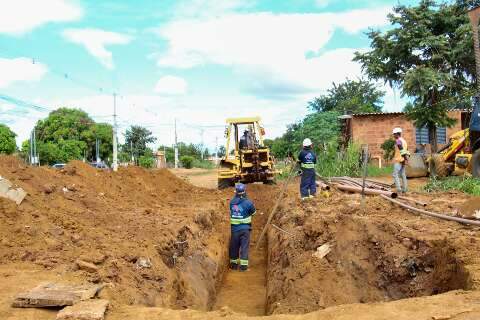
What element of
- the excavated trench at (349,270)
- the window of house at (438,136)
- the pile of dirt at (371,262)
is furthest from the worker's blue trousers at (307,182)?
the window of house at (438,136)

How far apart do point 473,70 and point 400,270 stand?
16.4 metres

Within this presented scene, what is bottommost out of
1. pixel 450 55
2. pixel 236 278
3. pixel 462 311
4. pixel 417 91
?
pixel 236 278

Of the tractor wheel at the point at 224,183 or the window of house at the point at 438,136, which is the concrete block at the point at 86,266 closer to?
the tractor wheel at the point at 224,183

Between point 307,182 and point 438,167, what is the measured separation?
6.80 metres

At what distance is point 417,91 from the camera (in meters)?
19.6

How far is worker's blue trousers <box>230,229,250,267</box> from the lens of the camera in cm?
1029

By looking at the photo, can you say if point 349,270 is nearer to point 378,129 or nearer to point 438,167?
point 438,167

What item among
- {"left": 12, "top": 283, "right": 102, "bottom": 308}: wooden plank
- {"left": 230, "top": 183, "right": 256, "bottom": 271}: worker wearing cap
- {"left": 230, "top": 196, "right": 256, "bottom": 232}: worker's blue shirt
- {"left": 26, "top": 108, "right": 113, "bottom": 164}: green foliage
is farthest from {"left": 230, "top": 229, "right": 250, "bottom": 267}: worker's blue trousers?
{"left": 26, "top": 108, "right": 113, "bottom": 164}: green foliage

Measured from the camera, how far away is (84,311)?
4406 mm

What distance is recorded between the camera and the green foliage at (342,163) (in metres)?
19.8

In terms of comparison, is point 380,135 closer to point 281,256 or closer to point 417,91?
point 417,91

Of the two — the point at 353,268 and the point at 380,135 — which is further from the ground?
the point at 380,135

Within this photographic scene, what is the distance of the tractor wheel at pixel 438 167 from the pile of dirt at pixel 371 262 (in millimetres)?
A: 8036

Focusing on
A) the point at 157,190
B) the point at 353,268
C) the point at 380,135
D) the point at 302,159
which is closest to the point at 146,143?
the point at 380,135
